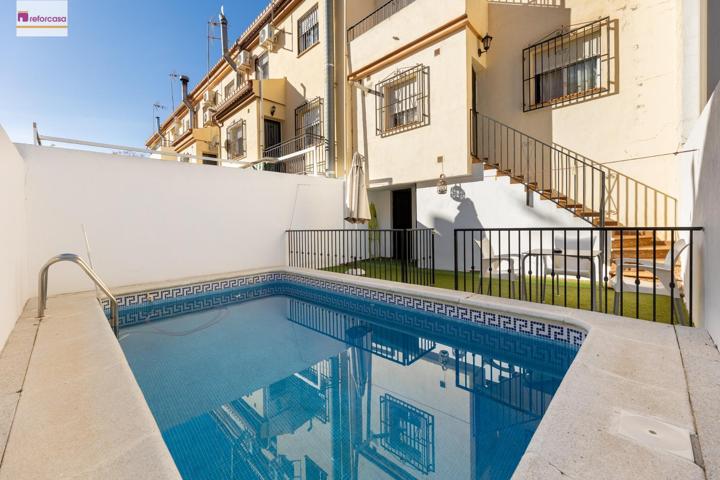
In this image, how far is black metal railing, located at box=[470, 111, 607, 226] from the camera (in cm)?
663

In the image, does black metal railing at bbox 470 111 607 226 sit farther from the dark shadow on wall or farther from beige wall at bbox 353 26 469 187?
the dark shadow on wall

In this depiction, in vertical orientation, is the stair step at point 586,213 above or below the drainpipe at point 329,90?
below

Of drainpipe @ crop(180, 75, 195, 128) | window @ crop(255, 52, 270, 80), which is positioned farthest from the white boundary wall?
drainpipe @ crop(180, 75, 195, 128)

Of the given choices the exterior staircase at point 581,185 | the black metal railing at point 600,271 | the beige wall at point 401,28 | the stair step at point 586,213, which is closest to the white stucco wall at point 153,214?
the beige wall at point 401,28

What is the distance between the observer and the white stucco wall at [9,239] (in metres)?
3.11

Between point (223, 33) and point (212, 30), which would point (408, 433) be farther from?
point (212, 30)

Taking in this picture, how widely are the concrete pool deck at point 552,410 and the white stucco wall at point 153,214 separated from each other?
318cm

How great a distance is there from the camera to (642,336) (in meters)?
2.94

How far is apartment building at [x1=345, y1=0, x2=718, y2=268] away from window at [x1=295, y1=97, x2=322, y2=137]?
2.02 meters

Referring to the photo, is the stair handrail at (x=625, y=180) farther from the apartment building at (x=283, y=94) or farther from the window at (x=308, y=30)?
the window at (x=308, y=30)

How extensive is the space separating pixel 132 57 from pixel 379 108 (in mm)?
9692

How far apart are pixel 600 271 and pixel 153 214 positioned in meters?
7.89

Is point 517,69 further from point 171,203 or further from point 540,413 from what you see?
point 171,203

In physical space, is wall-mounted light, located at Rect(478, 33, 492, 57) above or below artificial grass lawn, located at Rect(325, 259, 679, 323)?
above
